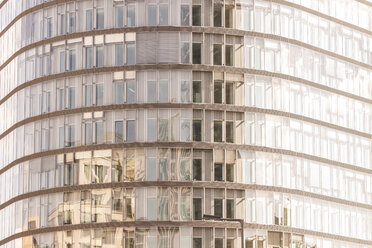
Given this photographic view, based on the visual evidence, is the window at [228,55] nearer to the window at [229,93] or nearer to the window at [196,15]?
the window at [229,93]

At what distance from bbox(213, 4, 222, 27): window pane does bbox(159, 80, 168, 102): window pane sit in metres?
6.48

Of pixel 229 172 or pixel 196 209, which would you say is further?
pixel 229 172

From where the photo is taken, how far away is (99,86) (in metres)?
97.4

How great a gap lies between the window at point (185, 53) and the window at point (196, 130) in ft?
16.2

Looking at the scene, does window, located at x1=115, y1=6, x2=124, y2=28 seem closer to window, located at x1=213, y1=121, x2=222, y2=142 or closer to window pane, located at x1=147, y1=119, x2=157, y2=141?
window pane, located at x1=147, y1=119, x2=157, y2=141

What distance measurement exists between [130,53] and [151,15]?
11.7 feet

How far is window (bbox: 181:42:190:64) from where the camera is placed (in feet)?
317

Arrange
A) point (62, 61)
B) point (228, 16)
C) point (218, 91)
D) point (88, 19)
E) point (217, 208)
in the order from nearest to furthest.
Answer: point (217, 208) < point (218, 91) < point (228, 16) < point (88, 19) < point (62, 61)

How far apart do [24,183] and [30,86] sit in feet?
26.6

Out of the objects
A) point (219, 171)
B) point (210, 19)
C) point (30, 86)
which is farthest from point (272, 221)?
point (30, 86)

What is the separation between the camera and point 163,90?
3787 inches

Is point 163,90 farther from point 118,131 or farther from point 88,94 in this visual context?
point 88,94

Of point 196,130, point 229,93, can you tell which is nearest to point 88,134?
point 196,130

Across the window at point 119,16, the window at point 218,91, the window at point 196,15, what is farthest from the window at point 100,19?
the window at point 218,91
